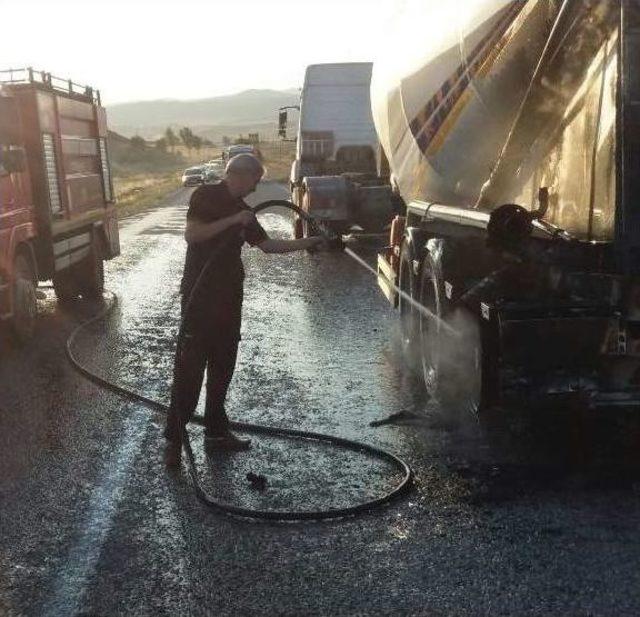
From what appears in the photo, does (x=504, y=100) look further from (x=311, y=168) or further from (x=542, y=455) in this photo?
(x=311, y=168)

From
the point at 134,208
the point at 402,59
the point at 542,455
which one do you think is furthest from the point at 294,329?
the point at 134,208

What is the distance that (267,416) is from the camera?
684 centimetres

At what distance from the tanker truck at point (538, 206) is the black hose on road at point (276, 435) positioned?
0.69 meters

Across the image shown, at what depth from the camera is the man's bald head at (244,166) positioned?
5.88 m

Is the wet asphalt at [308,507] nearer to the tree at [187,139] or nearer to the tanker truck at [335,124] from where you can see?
the tanker truck at [335,124]

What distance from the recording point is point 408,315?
8.65 m

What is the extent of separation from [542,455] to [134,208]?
30.8 m

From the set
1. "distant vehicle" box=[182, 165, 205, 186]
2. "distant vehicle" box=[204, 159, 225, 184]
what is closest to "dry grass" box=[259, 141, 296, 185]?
"distant vehicle" box=[204, 159, 225, 184]

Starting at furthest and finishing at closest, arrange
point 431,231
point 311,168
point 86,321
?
1. point 311,168
2. point 86,321
3. point 431,231

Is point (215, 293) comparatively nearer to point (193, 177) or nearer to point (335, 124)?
point (335, 124)

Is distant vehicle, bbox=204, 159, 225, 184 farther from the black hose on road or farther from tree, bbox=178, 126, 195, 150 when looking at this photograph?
tree, bbox=178, 126, 195, 150

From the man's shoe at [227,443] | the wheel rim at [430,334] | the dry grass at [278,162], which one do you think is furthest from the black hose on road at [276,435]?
the dry grass at [278,162]

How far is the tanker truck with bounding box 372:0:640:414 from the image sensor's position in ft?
16.4

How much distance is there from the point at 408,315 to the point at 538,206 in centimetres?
294
